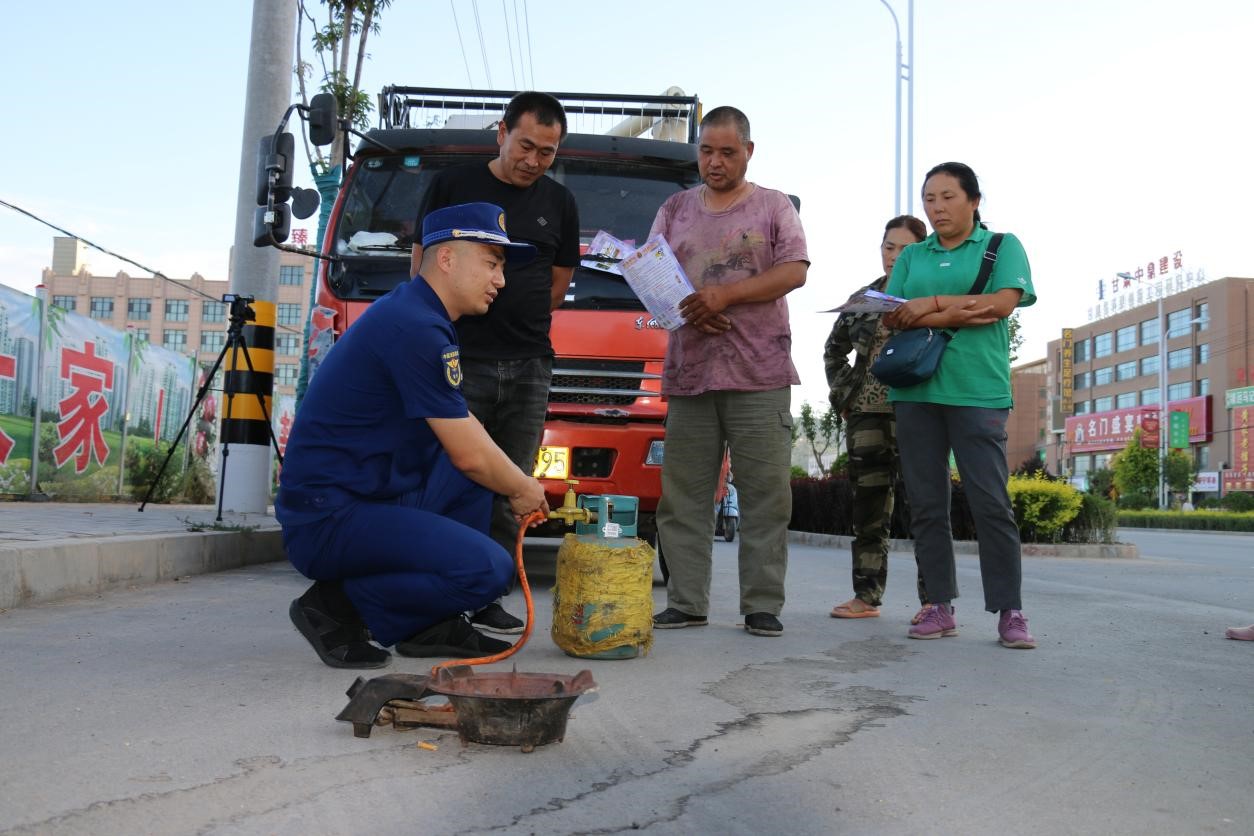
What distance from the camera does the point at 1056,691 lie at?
3797mm

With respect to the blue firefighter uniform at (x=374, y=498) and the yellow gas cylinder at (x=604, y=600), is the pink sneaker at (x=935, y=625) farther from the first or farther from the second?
the blue firefighter uniform at (x=374, y=498)

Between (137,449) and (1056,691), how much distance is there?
43.2 feet

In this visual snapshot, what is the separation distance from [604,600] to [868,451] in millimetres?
2087

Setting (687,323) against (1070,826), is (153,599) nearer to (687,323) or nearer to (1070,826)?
(687,323)

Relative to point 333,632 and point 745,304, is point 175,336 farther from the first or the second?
point 333,632

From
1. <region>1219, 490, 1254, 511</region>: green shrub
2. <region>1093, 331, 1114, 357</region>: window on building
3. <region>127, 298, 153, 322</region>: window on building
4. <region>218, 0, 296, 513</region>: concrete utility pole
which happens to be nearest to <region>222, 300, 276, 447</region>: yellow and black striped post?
<region>218, 0, 296, 513</region>: concrete utility pole

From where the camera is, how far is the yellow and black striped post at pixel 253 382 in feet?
30.9

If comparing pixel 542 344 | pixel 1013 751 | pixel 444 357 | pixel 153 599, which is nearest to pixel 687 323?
pixel 542 344

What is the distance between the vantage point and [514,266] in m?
5.18

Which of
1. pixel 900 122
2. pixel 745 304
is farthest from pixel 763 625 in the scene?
pixel 900 122

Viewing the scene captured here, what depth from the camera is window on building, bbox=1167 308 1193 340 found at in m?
85.2

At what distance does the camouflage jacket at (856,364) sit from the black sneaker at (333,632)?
2.87m

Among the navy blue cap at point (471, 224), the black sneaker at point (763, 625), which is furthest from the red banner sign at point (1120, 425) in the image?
the navy blue cap at point (471, 224)

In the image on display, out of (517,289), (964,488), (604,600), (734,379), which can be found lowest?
(604,600)
